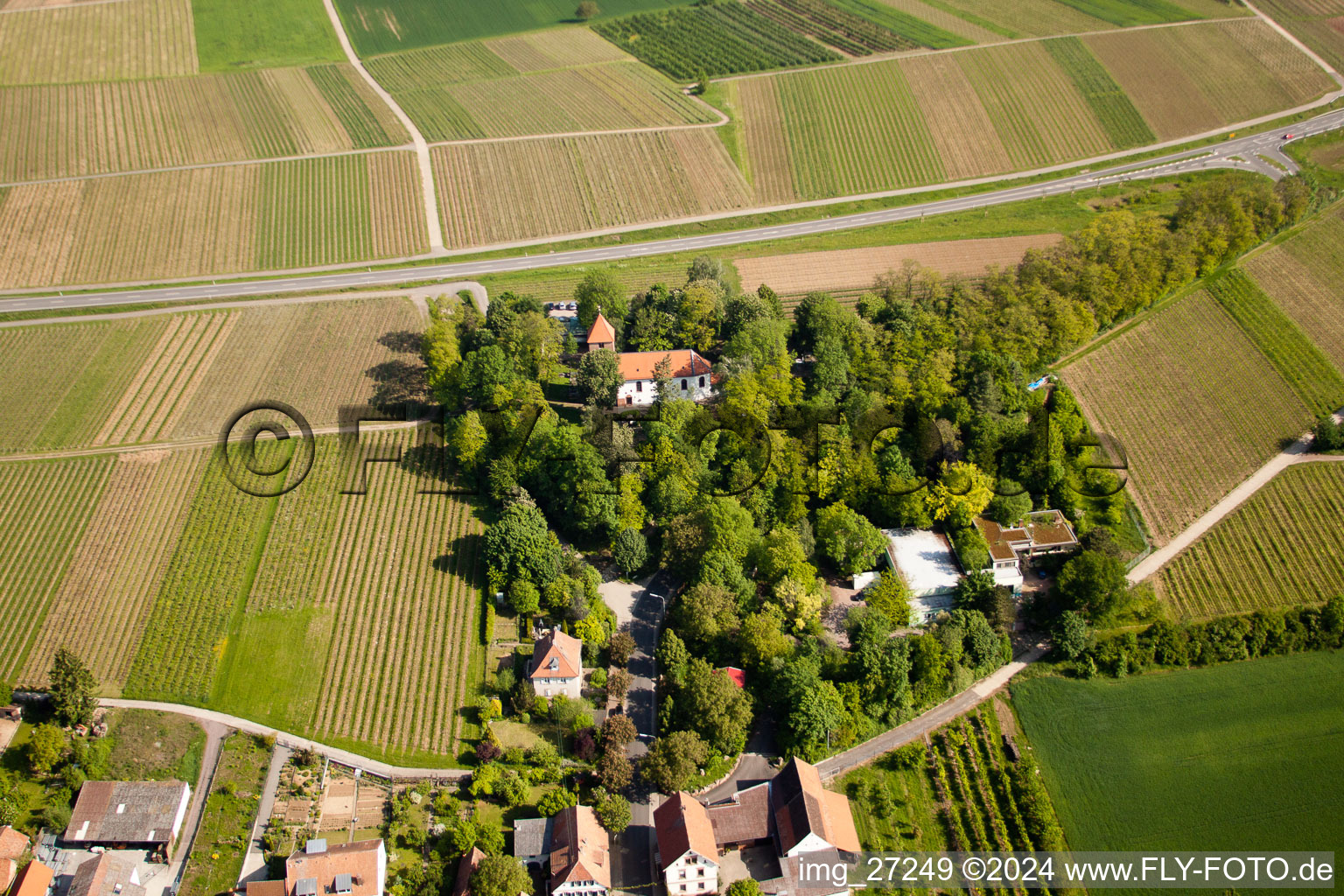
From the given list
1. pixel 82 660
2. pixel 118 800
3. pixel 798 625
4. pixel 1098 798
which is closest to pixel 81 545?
pixel 82 660

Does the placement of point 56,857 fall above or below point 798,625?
below

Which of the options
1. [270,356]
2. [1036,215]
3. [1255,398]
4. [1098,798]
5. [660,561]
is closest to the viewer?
[1098,798]

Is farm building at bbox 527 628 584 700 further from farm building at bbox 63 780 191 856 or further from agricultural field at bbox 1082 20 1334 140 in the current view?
agricultural field at bbox 1082 20 1334 140

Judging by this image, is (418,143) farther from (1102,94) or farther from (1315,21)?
(1315,21)

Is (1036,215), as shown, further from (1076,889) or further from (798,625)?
(1076,889)

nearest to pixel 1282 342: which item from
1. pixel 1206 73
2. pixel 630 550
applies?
pixel 630 550

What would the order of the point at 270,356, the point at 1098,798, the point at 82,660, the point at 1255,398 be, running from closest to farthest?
the point at 1098,798
the point at 82,660
the point at 1255,398
the point at 270,356

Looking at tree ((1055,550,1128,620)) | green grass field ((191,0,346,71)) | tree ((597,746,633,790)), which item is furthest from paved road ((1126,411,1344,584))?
green grass field ((191,0,346,71))
